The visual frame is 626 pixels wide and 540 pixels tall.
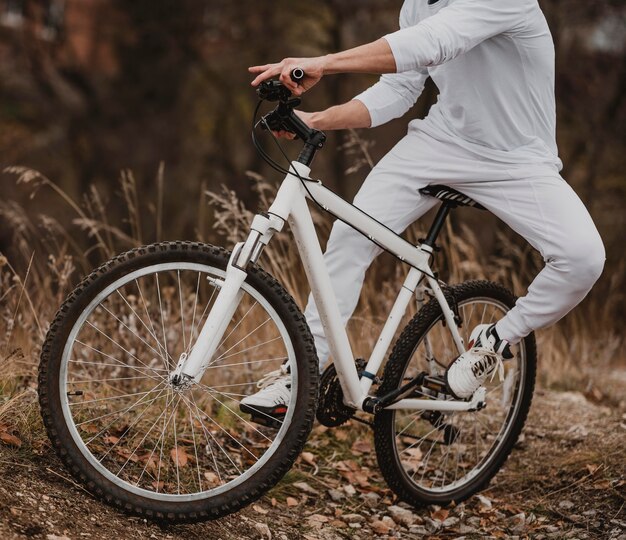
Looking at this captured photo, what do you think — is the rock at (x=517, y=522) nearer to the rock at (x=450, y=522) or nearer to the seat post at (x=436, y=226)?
the rock at (x=450, y=522)

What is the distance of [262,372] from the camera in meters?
4.57

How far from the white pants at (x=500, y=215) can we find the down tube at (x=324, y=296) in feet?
0.53

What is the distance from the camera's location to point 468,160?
3469 millimetres

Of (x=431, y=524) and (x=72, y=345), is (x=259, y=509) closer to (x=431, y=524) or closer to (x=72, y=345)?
(x=431, y=524)

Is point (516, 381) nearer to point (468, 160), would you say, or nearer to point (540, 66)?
point (468, 160)

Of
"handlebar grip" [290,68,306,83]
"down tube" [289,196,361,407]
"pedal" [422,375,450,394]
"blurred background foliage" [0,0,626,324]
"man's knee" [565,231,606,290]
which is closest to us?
"handlebar grip" [290,68,306,83]

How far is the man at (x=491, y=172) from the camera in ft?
10.9

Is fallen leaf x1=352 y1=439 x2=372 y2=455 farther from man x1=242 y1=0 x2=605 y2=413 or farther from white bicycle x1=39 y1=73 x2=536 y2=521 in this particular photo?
man x1=242 y1=0 x2=605 y2=413

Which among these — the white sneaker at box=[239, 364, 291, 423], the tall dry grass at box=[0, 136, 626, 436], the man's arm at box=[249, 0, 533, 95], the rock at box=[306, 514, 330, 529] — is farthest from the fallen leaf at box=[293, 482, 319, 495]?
the man's arm at box=[249, 0, 533, 95]

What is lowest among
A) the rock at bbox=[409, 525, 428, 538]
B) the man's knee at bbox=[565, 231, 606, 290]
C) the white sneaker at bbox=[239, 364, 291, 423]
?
the rock at bbox=[409, 525, 428, 538]

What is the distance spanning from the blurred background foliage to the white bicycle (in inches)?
339

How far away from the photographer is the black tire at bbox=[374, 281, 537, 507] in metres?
3.57

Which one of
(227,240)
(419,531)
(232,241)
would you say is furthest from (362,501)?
(227,240)

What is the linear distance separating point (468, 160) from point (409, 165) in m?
0.22
